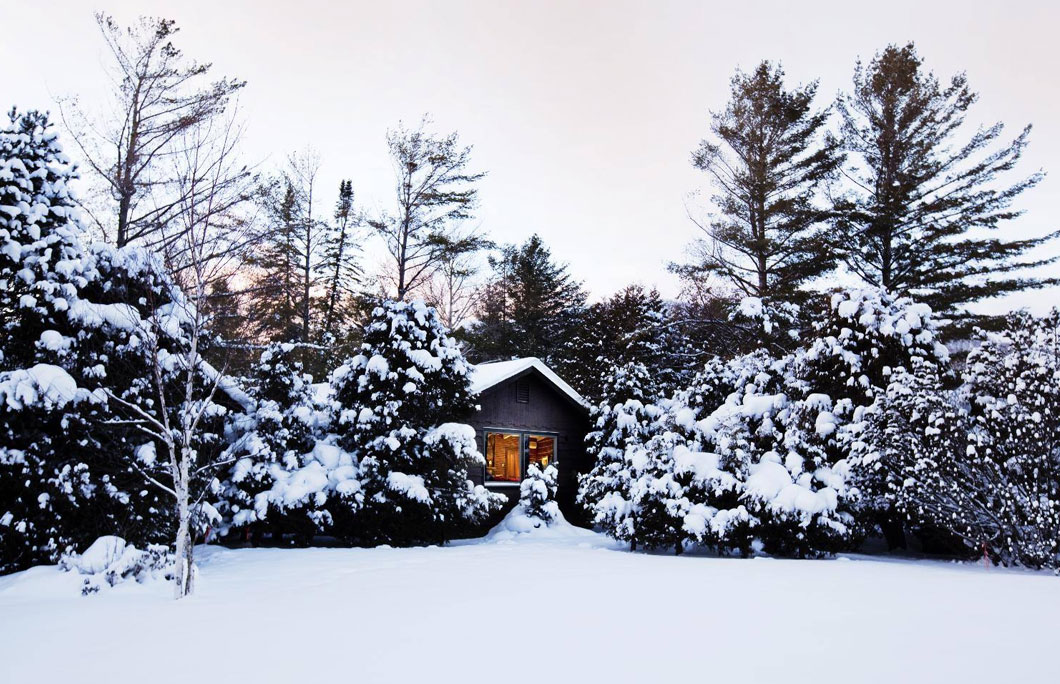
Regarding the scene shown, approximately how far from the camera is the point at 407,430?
1170 centimetres

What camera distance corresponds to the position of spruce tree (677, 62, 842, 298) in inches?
723

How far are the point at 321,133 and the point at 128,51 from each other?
18.4ft

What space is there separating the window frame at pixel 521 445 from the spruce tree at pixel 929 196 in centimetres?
979

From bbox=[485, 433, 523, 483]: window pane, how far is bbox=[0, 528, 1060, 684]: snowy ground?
8368 mm

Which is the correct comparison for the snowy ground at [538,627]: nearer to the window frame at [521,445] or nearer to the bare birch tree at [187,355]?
the bare birch tree at [187,355]

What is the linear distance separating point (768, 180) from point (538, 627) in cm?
1676

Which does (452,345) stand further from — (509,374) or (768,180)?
(768,180)

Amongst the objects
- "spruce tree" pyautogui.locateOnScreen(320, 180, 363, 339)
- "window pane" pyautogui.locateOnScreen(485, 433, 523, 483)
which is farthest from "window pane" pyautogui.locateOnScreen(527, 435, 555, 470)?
"spruce tree" pyautogui.locateOnScreen(320, 180, 363, 339)

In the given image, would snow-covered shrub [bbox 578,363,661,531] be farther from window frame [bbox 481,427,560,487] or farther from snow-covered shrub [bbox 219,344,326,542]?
snow-covered shrub [bbox 219,344,326,542]

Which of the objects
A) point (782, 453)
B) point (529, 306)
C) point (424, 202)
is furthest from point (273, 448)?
point (529, 306)

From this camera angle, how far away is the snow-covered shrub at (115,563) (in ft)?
20.9

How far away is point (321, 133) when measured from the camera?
17859 mm

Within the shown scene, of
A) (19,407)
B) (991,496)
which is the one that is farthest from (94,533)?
(991,496)

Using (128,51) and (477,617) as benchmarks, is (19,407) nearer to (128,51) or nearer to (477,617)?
(477,617)
